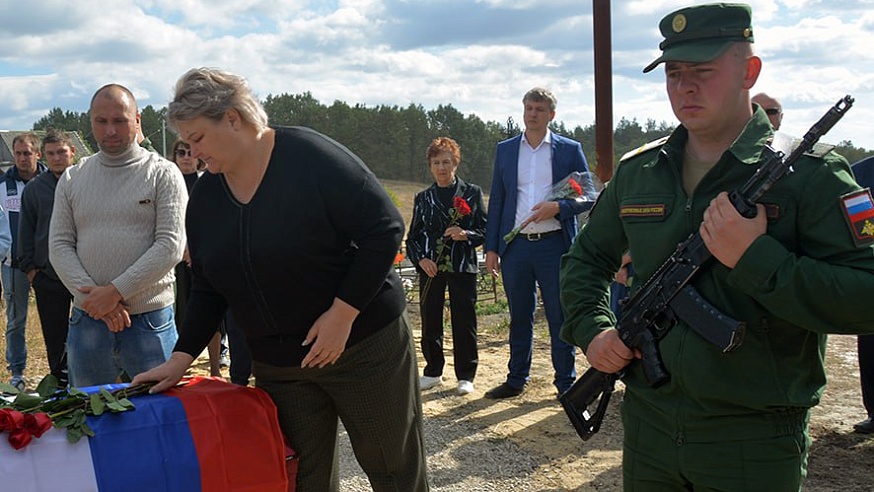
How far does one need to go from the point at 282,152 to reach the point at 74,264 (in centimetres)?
169

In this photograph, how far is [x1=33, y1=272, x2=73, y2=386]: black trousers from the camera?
5594 millimetres

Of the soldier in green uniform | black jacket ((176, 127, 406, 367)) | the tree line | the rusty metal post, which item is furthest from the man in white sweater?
the tree line

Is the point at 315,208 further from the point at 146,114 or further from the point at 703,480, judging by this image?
the point at 146,114

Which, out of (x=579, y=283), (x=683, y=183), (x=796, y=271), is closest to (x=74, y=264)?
(x=579, y=283)

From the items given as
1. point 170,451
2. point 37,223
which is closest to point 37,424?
point 170,451

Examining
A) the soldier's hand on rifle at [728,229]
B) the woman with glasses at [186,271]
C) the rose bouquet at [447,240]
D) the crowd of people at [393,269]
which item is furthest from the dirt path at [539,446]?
the soldier's hand on rifle at [728,229]

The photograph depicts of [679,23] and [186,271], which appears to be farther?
[186,271]

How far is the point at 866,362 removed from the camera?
4.84m

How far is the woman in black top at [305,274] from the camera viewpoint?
2570 mm

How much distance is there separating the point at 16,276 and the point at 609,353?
6029mm

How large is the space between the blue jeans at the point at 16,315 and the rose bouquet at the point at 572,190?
4303 millimetres

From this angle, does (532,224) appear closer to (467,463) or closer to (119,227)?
(467,463)

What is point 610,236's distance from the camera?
8.00 feet

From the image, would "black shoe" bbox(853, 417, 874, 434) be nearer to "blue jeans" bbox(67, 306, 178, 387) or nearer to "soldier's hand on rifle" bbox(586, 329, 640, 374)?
"soldier's hand on rifle" bbox(586, 329, 640, 374)
